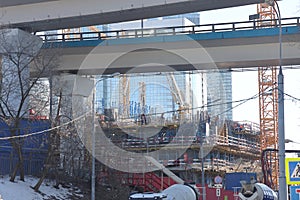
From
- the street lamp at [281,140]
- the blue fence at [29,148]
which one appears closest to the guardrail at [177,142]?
the blue fence at [29,148]

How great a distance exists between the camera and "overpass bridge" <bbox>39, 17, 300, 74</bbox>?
39656mm

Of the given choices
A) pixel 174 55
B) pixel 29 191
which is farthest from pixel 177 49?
pixel 29 191

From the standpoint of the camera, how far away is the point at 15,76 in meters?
34.8

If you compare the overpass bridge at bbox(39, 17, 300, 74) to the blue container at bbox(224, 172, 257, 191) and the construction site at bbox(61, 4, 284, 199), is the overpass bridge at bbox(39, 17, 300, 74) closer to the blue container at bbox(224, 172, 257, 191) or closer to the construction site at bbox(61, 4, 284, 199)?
the construction site at bbox(61, 4, 284, 199)

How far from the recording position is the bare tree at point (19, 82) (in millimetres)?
33156

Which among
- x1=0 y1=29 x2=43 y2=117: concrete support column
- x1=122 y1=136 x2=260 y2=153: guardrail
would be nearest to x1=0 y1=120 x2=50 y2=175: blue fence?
x1=0 y1=29 x2=43 y2=117: concrete support column

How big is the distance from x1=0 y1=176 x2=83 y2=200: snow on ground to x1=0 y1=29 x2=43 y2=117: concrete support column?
4.07 metres

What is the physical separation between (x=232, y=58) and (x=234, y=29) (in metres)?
2.10

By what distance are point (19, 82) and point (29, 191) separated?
6823 mm

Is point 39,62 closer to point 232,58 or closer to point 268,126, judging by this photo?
point 232,58

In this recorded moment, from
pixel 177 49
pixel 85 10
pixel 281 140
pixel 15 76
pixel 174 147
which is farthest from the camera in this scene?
pixel 174 147

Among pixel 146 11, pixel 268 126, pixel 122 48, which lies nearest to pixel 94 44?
pixel 122 48

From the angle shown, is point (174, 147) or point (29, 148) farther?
point (174, 147)

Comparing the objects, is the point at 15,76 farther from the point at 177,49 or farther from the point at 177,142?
the point at 177,142
